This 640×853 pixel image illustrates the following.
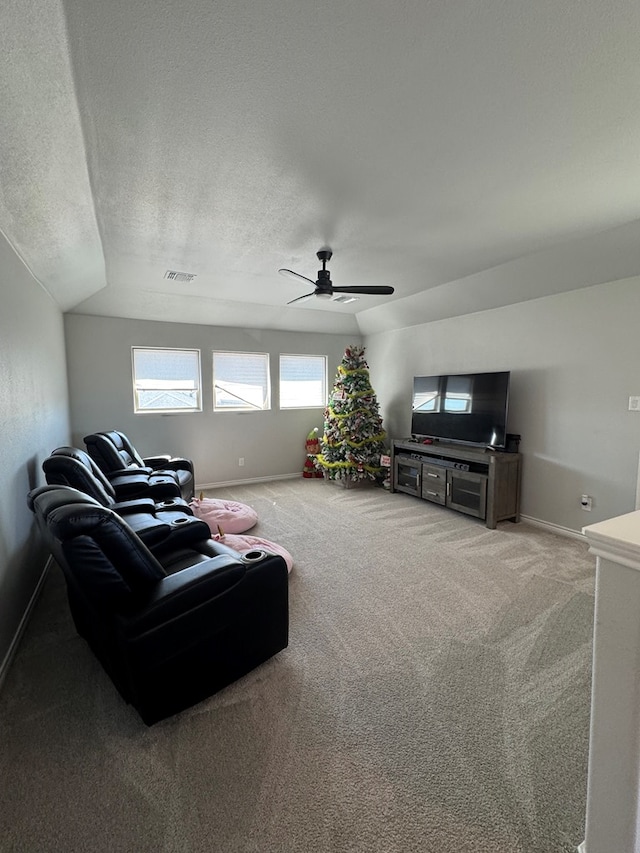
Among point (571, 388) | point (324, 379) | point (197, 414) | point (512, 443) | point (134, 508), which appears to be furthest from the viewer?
point (324, 379)

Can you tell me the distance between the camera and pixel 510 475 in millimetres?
4359

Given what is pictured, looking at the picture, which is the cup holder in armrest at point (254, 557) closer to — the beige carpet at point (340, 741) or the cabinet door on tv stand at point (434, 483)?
the beige carpet at point (340, 741)

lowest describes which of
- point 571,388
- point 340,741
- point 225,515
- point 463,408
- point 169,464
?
point 340,741

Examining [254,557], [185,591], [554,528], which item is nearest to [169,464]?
[254,557]

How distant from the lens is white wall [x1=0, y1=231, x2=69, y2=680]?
2.27 metres

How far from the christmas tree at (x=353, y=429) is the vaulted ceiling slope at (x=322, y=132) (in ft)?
8.28

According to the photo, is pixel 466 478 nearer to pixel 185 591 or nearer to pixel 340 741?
pixel 340 741

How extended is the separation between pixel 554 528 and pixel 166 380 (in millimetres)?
5376

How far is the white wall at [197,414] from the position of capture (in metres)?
5.22

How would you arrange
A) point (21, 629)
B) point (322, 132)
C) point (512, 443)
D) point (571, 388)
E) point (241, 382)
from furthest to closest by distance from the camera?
point (241, 382)
point (512, 443)
point (571, 388)
point (21, 629)
point (322, 132)

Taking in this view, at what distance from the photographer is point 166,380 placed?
18.9ft

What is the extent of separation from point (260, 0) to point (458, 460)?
447 centimetres

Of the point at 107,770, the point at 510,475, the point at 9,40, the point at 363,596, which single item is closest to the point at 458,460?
the point at 510,475

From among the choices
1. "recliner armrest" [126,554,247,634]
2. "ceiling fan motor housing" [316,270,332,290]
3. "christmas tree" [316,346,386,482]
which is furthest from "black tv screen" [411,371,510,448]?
"recliner armrest" [126,554,247,634]
